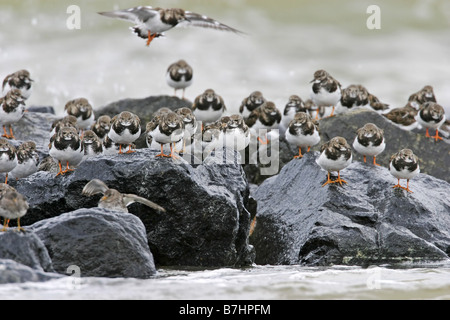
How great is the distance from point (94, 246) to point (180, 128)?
2941mm

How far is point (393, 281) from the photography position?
24.8ft

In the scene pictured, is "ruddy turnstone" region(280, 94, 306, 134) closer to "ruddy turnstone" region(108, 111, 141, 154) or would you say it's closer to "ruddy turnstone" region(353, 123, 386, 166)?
"ruddy turnstone" region(353, 123, 386, 166)

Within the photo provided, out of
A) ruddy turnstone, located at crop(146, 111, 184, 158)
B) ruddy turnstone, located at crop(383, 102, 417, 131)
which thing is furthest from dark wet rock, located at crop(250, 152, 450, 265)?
ruddy turnstone, located at crop(383, 102, 417, 131)

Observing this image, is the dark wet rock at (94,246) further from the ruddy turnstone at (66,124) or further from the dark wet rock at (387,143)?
the dark wet rock at (387,143)

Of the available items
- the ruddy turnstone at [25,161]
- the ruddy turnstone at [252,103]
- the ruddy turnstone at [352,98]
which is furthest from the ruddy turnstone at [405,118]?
the ruddy turnstone at [25,161]

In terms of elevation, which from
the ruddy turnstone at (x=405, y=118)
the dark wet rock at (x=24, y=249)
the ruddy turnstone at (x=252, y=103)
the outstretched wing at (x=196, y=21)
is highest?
the outstretched wing at (x=196, y=21)

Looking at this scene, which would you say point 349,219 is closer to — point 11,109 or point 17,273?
point 17,273

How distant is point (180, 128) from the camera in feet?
32.8

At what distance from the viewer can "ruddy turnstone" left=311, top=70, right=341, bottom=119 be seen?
1506cm

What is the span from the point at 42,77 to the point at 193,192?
58.1 ft

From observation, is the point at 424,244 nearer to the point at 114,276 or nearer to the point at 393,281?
the point at 393,281

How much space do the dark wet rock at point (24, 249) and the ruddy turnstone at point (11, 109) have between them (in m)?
7.85

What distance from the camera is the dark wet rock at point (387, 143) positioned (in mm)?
14344
